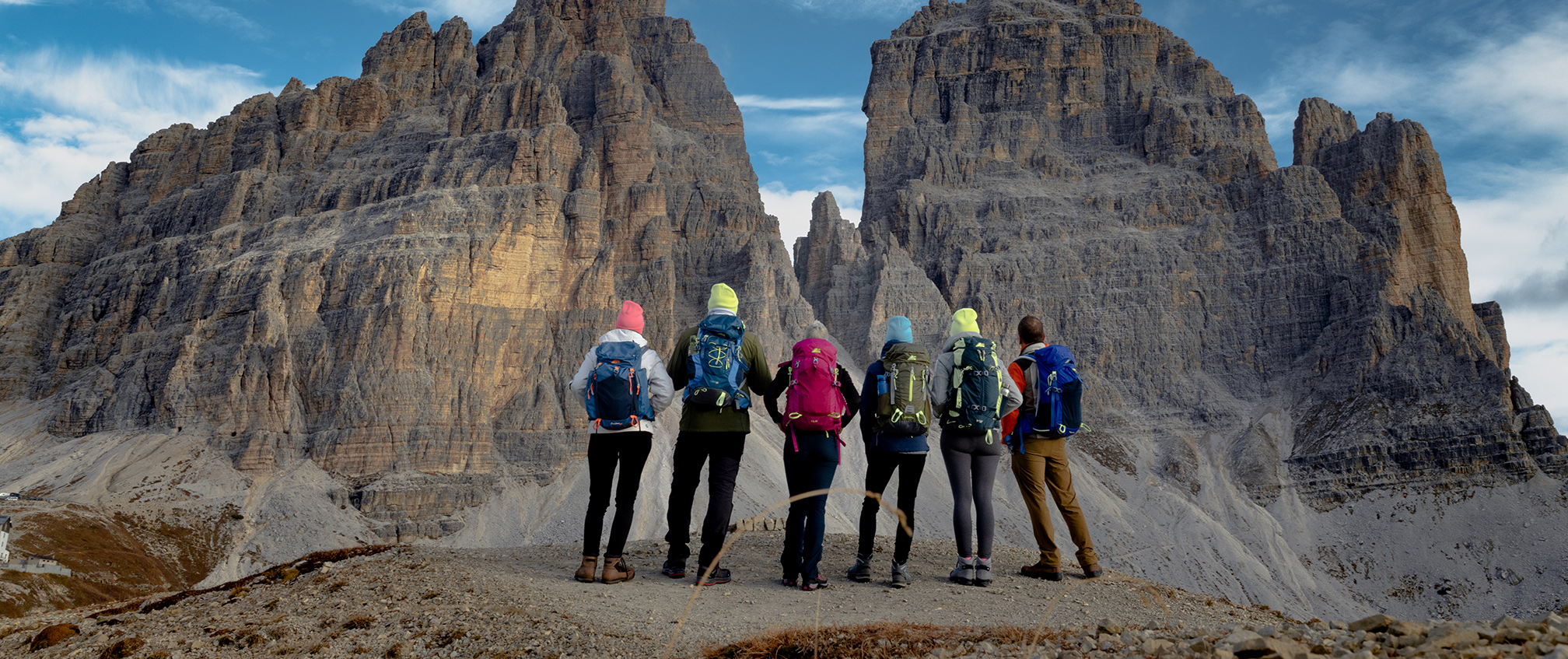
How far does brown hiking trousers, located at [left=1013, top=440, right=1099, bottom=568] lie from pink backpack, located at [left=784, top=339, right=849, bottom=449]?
2485mm

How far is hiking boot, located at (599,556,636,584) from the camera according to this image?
32.5 feet

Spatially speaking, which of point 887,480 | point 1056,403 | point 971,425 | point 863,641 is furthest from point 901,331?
point 863,641

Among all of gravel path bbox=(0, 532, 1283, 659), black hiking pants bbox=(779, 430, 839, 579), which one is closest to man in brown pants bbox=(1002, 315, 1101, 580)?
gravel path bbox=(0, 532, 1283, 659)

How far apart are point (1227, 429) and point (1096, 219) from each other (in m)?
26.4

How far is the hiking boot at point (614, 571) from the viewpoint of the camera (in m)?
9.90

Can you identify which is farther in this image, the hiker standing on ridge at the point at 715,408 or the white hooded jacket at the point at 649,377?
the white hooded jacket at the point at 649,377

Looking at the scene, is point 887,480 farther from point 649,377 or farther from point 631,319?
point 631,319

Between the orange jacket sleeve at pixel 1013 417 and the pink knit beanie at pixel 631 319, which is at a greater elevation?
the pink knit beanie at pixel 631 319

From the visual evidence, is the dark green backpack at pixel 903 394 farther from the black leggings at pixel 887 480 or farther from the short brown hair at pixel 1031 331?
the short brown hair at pixel 1031 331

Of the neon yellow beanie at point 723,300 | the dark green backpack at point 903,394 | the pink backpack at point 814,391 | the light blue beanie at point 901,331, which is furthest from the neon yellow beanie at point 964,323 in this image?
the neon yellow beanie at point 723,300

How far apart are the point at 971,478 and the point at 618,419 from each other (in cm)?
395

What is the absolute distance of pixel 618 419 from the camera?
9773 millimetres

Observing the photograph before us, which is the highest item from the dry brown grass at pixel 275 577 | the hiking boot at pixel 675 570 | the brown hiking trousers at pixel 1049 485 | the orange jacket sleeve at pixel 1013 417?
the orange jacket sleeve at pixel 1013 417

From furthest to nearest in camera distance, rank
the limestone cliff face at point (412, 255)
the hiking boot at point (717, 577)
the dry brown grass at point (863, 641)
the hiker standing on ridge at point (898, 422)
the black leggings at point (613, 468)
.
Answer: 1. the limestone cliff face at point (412, 255)
2. the hiker standing on ridge at point (898, 422)
3. the black leggings at point (613, 468)
4. the hiking boot at point (717, 577)
5. the dry brown grass at point (863, 641)
